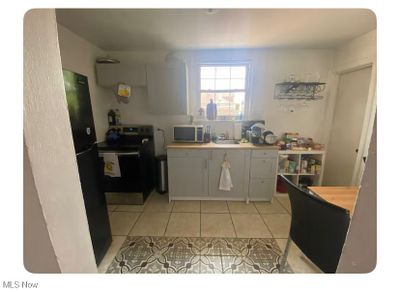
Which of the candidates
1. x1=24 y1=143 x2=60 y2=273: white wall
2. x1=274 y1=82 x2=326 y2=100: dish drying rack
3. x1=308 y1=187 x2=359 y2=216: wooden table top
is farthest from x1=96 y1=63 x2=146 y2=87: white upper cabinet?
x1=308 y1=187 x2=359 y2=216: wooden table top

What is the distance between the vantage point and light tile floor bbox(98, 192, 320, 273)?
5.97 feet

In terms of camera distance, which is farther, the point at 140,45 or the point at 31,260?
the point at 140,45

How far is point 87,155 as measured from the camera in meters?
1.31

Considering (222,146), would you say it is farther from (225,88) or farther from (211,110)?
(225,88)

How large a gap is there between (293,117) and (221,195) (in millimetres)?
1802

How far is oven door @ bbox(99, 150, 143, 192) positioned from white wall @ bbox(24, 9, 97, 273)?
5.43 feet

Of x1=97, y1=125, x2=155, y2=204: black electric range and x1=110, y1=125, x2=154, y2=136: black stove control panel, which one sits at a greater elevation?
x1=110, y1=125, x2=154, y2=136: black stove control panel

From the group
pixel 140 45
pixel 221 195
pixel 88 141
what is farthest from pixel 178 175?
pixel 140 45

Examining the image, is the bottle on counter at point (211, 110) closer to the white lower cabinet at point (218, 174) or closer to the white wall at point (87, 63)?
the white lower cabinet at point (218, 174)

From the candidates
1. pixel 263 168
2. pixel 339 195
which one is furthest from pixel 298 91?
pixel 339 195

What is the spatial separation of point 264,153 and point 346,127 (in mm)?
1339

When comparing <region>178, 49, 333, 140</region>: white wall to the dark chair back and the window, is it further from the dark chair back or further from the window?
the dark chair back

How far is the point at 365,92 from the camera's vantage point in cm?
213
